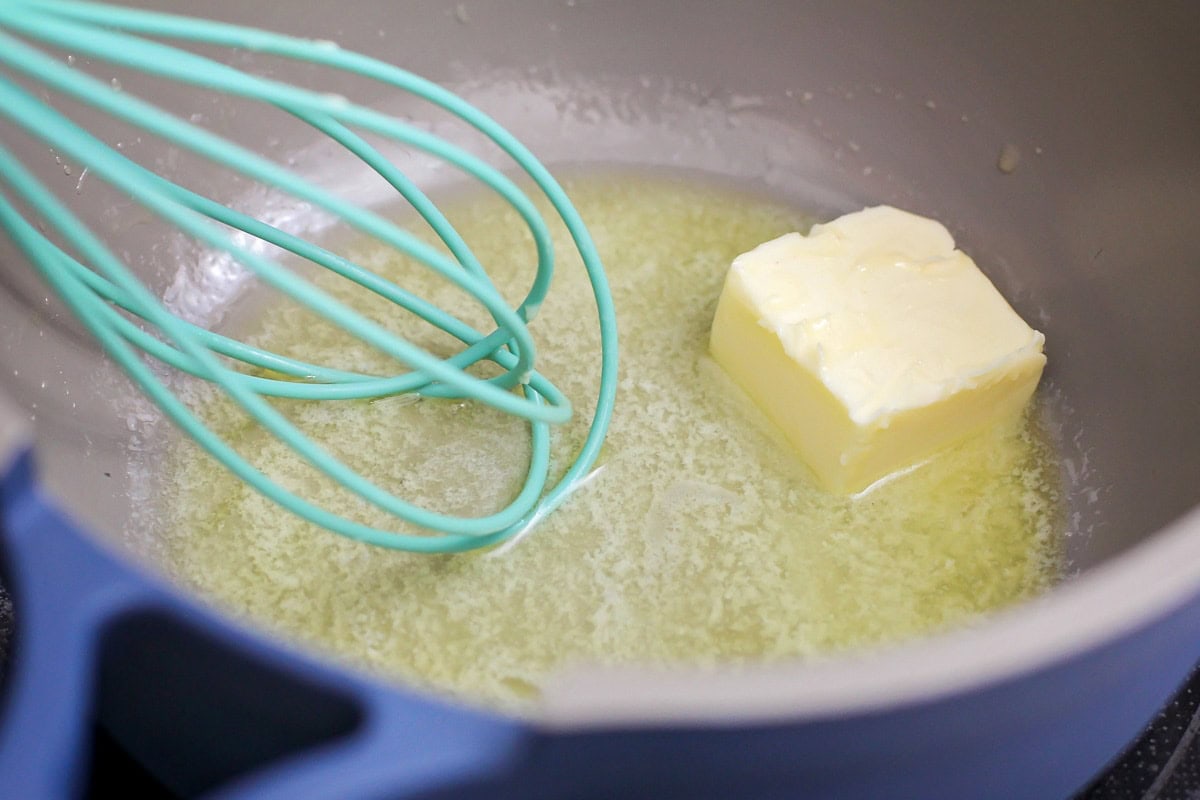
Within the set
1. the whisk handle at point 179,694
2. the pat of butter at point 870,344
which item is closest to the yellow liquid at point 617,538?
the pat of butter at point 870,344

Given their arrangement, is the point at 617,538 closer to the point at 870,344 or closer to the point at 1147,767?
the point at 870,344

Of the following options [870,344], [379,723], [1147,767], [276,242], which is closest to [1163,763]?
[1147,767]

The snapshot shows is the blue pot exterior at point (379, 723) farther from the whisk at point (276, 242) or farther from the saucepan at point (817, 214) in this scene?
the whisk at point (276, 242)

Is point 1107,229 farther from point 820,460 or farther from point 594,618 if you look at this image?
point 594,618

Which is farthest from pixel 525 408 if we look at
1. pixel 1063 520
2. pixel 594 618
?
pixel 1063 520

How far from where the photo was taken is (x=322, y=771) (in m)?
0.32

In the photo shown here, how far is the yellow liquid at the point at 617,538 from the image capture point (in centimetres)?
62

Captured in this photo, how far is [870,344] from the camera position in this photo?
2.23 ft

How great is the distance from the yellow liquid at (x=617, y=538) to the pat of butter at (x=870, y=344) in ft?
0.08

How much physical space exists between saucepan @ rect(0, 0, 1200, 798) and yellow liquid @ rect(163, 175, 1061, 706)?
0.06 meters

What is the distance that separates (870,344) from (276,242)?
14.8 inches

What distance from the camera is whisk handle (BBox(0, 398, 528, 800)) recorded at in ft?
1.06

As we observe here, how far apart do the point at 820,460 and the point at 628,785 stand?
0.36m

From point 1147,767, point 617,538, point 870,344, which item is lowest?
point 1147,767
